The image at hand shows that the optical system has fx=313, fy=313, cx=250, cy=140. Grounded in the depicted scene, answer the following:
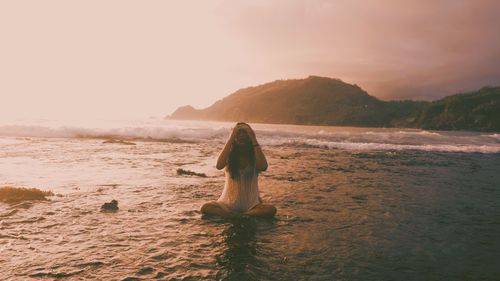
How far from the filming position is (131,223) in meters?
7.83

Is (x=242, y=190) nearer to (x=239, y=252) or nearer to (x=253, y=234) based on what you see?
(x=253, y=234)

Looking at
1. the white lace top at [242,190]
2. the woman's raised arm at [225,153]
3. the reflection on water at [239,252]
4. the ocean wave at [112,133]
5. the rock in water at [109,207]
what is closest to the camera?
the reflection on water at [239,252]

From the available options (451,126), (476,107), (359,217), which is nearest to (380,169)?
(359,217)

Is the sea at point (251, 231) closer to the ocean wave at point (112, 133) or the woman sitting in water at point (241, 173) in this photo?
the woman sitting in water at point (241, 173)

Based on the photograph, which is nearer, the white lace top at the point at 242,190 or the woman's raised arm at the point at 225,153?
the woman's raised arm at the point at 225,153

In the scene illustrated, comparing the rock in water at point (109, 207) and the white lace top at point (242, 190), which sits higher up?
the white lace top at point (242, 190)

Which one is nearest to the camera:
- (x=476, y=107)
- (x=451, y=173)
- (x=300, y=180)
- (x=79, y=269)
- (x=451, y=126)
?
(x=79, y=269)

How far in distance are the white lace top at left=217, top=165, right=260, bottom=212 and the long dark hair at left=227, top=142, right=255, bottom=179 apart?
0.14 m

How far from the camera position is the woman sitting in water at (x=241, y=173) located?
8.19 metres

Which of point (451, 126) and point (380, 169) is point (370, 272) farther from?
point (451, 126)

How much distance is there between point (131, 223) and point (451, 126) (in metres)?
146

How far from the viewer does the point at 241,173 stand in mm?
8344

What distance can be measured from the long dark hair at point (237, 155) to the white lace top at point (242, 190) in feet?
0.45

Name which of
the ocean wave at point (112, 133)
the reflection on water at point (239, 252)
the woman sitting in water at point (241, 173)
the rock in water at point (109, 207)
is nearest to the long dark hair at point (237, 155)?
the woman sitting in water at point (241, 173)
